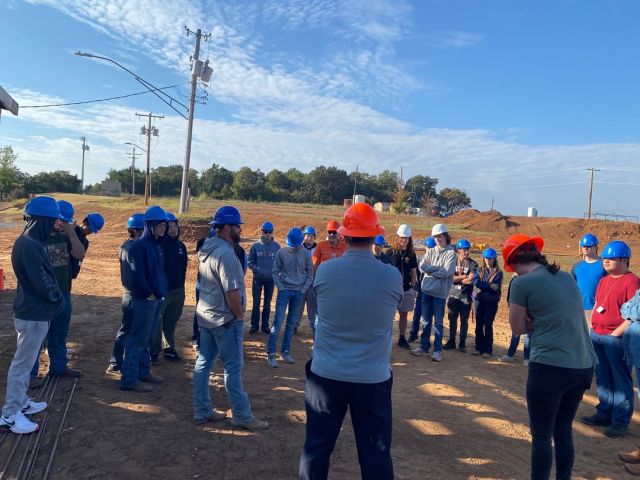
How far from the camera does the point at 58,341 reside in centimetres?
520

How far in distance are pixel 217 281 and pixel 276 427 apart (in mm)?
1568

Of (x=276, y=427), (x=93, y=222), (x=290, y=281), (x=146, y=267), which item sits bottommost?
(x=276, y=427)

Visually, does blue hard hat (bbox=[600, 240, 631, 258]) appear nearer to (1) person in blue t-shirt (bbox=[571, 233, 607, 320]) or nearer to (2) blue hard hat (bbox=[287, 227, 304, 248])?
(1) person in blue t-shirt (bbox=[571, 233, 607, 320])

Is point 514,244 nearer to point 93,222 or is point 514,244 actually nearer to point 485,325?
point 485,325

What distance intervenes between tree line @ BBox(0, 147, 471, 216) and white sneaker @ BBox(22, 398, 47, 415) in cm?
5798

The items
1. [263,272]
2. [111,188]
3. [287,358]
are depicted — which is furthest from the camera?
[111,188]

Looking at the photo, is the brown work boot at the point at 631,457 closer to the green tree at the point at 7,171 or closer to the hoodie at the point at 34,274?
the hoodie at the point at 34,274

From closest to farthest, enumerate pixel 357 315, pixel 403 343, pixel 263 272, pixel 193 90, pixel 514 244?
pixel 357 315, pixel 514 244, pixel 403 343, pixel 263 272, pixel 193 90

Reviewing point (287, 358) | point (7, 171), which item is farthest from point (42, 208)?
point (7, 171)

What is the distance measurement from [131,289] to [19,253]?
1226 millimetres

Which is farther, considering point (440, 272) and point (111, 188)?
point (111, 188)

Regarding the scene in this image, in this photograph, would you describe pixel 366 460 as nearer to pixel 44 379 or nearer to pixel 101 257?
pixel 44 379

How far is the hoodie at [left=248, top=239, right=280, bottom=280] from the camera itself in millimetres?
7926

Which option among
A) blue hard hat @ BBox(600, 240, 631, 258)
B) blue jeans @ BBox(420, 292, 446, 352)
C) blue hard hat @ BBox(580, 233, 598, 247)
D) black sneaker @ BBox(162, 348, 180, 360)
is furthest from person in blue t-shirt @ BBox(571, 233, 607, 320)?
black sneaker @ BBox(162, 348, 180, 360)
